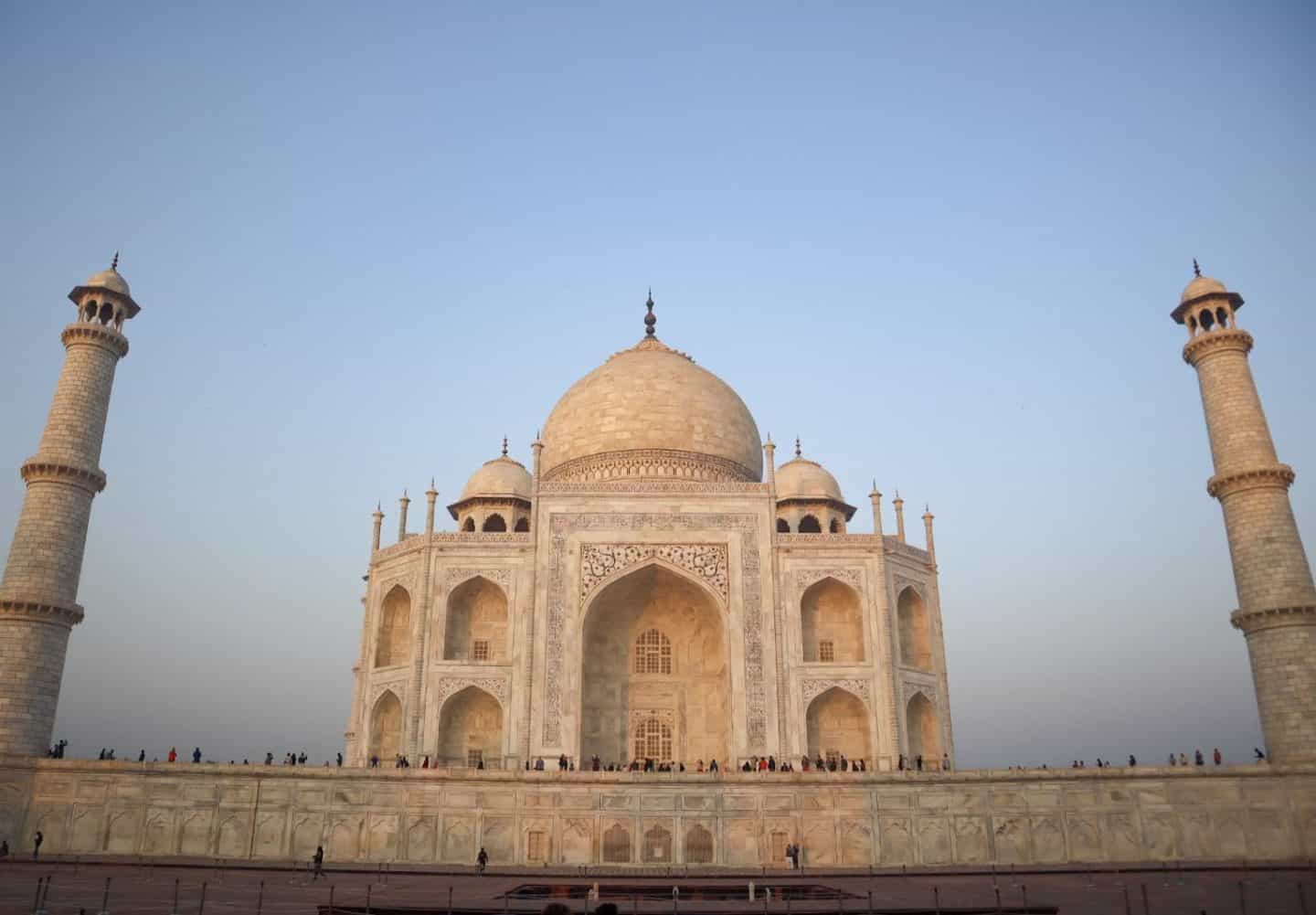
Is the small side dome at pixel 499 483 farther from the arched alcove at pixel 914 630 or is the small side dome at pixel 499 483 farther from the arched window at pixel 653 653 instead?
the arched alcove at pixel 914 630

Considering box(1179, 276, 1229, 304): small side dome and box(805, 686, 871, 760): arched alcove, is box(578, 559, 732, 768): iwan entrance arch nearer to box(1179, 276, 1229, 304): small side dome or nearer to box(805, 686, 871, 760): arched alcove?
box(805, 686, 871, 760): arched alcove

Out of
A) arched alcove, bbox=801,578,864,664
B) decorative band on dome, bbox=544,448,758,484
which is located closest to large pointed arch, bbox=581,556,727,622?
arched alcove, bbox=801,578,864,664

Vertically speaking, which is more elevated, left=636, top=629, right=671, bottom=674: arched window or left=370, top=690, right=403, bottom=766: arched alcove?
left=636, top=629, right=671, bottom=674: arched window

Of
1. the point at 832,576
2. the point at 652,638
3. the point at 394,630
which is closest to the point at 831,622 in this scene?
the point at 832,576

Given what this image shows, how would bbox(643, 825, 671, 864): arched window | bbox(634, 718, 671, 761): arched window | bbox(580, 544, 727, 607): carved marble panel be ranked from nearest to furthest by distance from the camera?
bbox(643, 825, 671, 864): arched window, bbox(580, 544, 727, 607): carved marble panel, bbox(634, 718, 671, 761): arched window

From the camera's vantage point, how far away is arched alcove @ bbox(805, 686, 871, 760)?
74.2ft

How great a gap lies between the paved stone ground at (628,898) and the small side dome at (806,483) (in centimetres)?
1318

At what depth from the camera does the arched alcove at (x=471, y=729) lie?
2270 centimetres

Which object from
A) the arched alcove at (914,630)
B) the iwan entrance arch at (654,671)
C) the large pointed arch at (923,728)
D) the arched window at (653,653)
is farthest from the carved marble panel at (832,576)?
the arched window at (653,653)

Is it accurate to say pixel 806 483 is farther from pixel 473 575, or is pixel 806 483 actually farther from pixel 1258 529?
pixel 1258 529

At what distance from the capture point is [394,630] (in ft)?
80.5

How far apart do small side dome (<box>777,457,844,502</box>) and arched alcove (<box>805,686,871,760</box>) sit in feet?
21.3

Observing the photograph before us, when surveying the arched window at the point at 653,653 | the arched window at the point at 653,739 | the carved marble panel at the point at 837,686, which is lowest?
the arched window at the point at 653,739

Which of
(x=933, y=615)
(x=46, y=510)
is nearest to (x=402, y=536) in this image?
(x=46, y=510)
